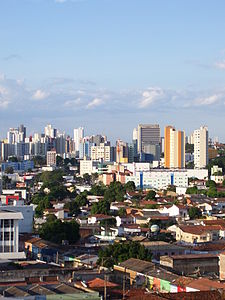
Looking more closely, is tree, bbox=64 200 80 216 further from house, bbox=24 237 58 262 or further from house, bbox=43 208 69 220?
house, bbox=24 237 58 262

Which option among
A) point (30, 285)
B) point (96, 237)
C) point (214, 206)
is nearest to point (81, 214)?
point (214, 206)

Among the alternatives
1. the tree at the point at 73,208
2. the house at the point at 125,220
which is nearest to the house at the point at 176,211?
the house at the point at 125,220

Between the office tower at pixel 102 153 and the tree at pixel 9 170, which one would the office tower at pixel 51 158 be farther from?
the tree at pixel 9 170

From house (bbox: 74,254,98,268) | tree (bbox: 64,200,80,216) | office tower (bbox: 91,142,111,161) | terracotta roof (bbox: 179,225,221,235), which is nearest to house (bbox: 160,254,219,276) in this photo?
house (bbox: 74,254,98,268)

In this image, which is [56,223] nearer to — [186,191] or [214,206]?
[214,206]

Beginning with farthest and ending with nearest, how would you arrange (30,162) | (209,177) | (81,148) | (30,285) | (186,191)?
(81,148) < (30,162) < (209,177) < (186,191) < (30,285)

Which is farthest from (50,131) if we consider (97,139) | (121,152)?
(121,152)
